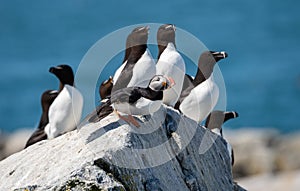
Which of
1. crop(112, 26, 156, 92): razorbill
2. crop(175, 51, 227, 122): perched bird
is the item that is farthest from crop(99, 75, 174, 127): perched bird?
crop(175, 51, 227, 122): perched bird

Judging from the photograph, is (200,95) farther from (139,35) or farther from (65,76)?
(65,76)

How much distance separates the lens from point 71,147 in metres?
8.65

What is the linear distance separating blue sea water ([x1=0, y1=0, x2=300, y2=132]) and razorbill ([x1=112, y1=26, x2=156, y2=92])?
1428 inches

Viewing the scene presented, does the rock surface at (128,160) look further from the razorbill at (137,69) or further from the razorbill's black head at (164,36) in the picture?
the razorbill's black head at (164,36)

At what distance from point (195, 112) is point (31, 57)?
208 ft

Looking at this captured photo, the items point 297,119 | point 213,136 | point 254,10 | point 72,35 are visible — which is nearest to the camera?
point 213,136

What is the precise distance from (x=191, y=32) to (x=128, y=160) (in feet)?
225

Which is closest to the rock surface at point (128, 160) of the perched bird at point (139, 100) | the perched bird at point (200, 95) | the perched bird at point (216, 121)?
the perched bird at point (139, 100)

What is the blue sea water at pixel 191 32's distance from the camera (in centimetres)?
5362

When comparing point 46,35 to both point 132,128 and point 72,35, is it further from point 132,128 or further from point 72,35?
point 132,128

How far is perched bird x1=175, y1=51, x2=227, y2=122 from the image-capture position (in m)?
11.5

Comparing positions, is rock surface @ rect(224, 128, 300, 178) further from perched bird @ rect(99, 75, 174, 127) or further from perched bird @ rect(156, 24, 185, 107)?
perched bird @ rect(99, 75, 174, 127)

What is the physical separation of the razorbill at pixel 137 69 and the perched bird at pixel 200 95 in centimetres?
98

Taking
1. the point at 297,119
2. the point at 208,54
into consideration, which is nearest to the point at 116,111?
the point at 208,54
